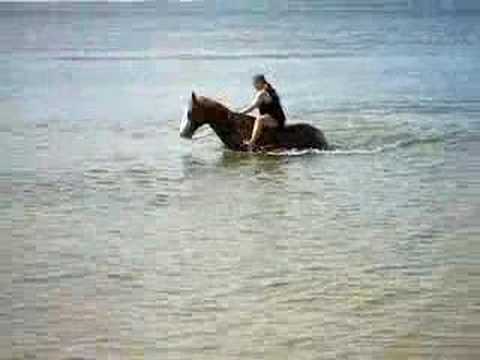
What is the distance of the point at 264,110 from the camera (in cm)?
2131

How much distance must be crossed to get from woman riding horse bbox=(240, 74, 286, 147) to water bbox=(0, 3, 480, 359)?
0.47 meters

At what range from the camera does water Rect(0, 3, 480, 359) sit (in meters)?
11.1

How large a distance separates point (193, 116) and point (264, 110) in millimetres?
1609

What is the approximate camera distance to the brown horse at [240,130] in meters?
21.8

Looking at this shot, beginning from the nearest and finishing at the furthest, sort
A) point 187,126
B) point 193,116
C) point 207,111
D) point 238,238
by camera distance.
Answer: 1. point 238,238
2. point 207,111
3. point 193,116
4. point 187,126

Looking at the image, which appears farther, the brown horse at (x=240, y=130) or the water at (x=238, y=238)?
the brown horse at (x=240, y=130)

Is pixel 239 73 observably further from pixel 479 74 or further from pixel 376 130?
pixel 376 130

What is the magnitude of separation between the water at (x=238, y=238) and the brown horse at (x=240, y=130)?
0.30m

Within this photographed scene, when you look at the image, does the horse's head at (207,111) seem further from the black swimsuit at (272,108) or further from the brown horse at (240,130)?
the black swimsuit at (272,108)

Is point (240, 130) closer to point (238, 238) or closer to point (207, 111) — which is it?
point (207, 111)

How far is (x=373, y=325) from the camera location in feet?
36.9

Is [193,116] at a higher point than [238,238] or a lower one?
lower

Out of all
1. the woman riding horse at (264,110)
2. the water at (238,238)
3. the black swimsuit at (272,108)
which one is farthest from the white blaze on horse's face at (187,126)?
the black swimsuit at (272,108)

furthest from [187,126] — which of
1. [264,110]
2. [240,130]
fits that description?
[264,110]
